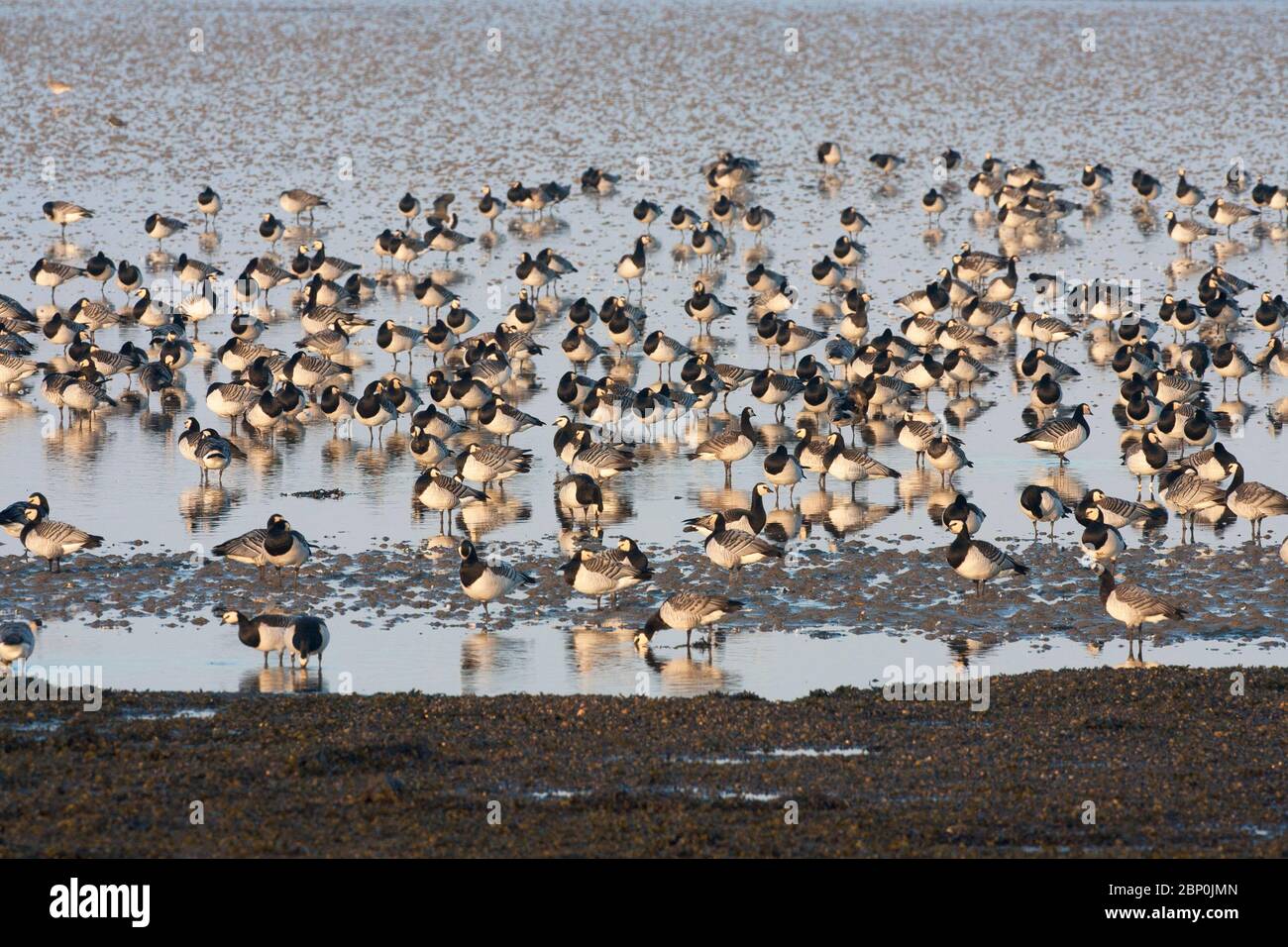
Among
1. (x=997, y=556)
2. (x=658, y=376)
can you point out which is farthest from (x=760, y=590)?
(x=658, y=376)

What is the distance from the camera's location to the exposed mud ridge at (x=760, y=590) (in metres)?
21.6

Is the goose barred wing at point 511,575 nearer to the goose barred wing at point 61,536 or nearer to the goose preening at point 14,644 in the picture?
the goose barred wing at point 61,536

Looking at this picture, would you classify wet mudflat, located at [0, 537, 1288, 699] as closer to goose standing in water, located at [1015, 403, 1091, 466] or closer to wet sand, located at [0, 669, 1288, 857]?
wet sand, located at [0, 669, 1288, 857]

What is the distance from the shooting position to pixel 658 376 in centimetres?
3616

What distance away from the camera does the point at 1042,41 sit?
95812mm

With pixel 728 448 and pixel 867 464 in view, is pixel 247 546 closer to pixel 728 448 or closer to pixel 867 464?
pixel 728 448

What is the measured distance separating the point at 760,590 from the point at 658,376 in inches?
546

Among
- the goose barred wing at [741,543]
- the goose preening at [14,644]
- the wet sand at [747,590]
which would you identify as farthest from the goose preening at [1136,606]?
the goose preening at [14,644]

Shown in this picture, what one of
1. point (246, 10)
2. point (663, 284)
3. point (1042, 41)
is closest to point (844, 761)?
point (663, 284)

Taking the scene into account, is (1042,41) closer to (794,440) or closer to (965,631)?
(794,440)

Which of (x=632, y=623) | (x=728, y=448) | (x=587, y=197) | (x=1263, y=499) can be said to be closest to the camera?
(x=632, y=623)

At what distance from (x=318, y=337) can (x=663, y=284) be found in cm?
1013

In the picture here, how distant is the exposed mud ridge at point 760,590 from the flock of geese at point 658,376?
0.35 m

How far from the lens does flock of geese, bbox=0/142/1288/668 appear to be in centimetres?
2302
